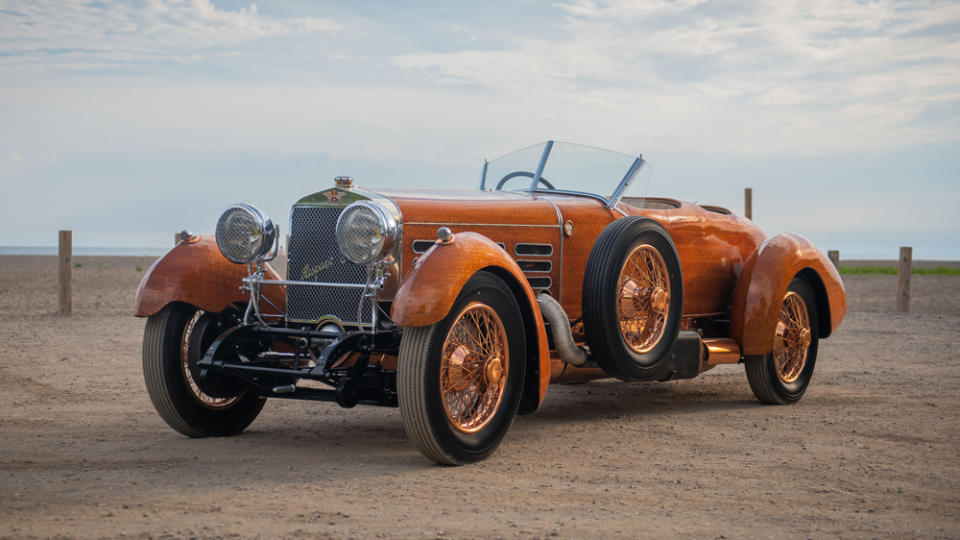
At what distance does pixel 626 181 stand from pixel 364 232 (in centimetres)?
273

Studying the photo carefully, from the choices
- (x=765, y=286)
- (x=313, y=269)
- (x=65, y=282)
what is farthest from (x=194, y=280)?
(x=65, y=282)

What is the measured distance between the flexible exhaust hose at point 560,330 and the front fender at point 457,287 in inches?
15.6

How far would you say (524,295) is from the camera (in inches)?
216

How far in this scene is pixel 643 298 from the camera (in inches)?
250

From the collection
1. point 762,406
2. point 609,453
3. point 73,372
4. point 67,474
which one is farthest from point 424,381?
point 73,372

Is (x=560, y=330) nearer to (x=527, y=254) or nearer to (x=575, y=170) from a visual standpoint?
(x=527, y=254)

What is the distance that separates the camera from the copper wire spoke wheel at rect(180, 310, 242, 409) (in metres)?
5.86

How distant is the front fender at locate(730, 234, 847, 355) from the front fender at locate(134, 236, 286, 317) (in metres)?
3.64

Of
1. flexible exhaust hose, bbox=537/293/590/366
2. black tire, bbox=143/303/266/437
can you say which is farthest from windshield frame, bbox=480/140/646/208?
black tire, bbox=143/303/266/437

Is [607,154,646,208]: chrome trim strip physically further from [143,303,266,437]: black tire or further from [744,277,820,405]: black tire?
[143,303,266,437]: black tire

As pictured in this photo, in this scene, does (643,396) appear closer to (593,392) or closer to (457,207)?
(593,392)

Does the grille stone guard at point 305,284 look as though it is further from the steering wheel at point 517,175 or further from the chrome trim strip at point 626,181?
the chrome trim strip at point 626,181

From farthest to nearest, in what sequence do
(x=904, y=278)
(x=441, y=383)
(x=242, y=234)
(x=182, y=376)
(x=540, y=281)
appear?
(x=904, y=278) → (x=540, y=281) → (x=182, y=376) → (x=242, y=234) → (x=441, y=383)

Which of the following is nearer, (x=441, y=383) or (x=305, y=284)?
(x=441, y=383)
